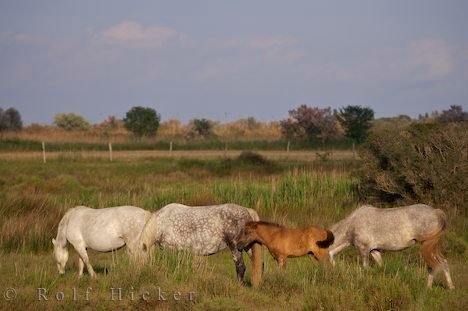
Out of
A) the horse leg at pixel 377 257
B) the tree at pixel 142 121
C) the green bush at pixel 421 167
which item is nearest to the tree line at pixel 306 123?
the tree at pixel 142 121

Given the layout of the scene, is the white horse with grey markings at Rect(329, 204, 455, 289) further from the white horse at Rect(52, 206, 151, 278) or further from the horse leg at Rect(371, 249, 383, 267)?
the white horse at Rect(52, 206, 151, 278)

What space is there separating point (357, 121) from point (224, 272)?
47.1m

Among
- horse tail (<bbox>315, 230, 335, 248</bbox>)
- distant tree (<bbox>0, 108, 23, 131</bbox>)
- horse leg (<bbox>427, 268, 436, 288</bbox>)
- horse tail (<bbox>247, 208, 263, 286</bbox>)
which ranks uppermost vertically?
distant tree (<bbox>0, 108, 23, 131</bbox>)

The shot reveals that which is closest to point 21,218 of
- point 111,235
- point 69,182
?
point 111,235

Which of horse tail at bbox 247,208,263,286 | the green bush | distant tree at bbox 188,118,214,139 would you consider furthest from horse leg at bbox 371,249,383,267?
Result: distant tree at bbox 188,118,214,139

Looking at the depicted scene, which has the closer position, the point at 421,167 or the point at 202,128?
the point at 421,167

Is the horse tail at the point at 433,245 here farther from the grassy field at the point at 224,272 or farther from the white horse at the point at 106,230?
the white horse at the point at 106,230

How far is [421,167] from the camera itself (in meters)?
19.1

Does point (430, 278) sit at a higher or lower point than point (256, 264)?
lower

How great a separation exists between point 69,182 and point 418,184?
602 inches

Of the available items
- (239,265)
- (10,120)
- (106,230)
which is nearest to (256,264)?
(239,265)

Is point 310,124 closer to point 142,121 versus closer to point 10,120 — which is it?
point 142,121

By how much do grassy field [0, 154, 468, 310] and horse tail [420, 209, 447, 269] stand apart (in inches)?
10.7

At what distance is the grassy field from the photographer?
964 centimetres
